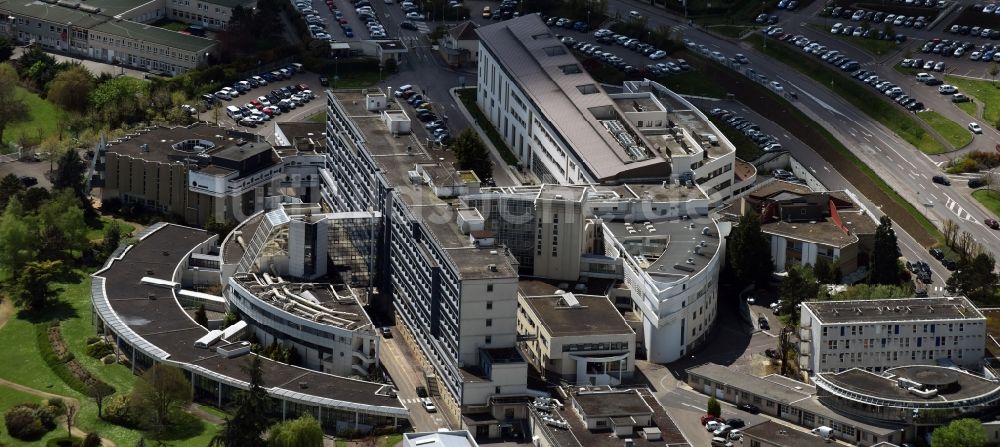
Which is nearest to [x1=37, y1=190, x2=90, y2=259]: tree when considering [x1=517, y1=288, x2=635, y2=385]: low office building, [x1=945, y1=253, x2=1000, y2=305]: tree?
[x1=517, y1=288, x2=635, y2=385]: low office building

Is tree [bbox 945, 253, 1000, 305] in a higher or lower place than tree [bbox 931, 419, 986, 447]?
higher

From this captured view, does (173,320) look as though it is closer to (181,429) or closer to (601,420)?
(181,429)

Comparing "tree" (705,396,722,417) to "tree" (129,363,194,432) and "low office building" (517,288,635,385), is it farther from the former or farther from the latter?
"tree" (129,363,194,432)

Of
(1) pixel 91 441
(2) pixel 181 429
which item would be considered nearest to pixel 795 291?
(2) pixel 181 429

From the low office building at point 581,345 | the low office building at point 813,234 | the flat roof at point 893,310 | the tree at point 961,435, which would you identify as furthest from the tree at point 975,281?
the low office building at point 581,345

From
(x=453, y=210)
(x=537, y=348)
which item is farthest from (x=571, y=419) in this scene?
(x=453, y=210)

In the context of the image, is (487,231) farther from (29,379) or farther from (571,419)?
(29,379)
